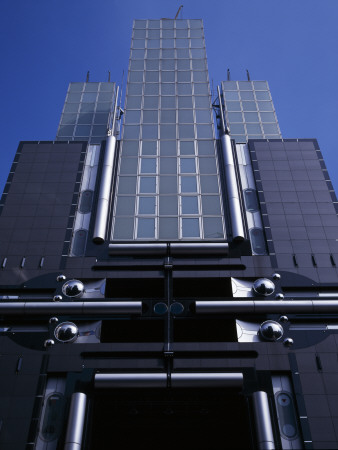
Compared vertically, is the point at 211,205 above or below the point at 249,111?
below

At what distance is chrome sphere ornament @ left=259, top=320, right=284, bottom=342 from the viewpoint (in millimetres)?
33094

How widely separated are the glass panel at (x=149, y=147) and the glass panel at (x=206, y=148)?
14.8ft

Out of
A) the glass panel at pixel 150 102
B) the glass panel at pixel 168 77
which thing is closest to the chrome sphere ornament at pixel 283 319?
the glass panel at pixel 150 102

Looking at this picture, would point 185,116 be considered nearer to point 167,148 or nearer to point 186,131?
point 186,131

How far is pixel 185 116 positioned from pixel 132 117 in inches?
226

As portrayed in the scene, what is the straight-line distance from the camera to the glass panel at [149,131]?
5069cm

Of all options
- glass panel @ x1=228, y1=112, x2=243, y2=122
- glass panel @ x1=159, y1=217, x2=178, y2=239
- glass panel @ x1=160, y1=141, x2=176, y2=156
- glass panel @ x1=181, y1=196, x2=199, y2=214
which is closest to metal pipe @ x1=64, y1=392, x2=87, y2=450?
glass panel @ x1=159, y1=217, x2=178, y2=239

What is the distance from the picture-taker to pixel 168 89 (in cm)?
5650

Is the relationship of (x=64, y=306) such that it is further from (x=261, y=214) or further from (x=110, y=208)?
(x=261, y=214)

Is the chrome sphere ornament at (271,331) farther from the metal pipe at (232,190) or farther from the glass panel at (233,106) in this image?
the glass panel at (233,106)

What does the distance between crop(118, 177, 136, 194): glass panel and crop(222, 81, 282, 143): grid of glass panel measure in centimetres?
1667

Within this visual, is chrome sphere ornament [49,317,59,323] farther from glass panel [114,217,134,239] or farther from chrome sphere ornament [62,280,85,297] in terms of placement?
glass panel [114,217,134,239]

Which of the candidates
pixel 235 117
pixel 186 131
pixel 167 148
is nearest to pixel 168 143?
pixel 167 148

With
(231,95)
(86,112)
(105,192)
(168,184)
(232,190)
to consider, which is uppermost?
(231,95)
